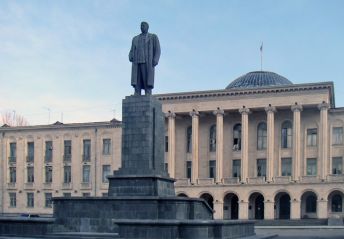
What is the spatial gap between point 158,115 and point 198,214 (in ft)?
14.5

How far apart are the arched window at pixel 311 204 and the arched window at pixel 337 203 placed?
174 centimetres

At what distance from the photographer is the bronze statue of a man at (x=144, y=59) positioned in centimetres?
2625

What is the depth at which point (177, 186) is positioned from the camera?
68.2 metres

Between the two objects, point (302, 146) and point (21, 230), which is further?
point (302, 146)

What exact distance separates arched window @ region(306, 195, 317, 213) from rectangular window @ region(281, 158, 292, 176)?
10.6 ft

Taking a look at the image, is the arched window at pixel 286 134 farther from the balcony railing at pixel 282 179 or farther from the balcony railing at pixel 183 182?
the balcony railing at pixel 183 182

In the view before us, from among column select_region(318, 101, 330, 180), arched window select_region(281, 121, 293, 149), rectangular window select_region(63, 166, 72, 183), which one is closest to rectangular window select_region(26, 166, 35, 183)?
rectangular window select_region(63, 166, 72, 183)

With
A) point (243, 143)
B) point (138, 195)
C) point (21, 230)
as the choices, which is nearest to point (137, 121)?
point (138, 195)

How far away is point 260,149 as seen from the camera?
6700 cm

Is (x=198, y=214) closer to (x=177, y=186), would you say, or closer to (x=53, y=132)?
(x=177, y=186)

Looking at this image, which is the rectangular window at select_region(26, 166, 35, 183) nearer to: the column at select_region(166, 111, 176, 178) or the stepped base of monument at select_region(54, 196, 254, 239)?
the column at select_region(166, 111, 176, 178)

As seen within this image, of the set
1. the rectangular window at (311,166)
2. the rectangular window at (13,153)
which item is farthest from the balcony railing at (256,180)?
the rectangular window at (13,153)

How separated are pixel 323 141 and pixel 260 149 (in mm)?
7336

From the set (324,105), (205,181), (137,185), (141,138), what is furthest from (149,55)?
(205,181)
